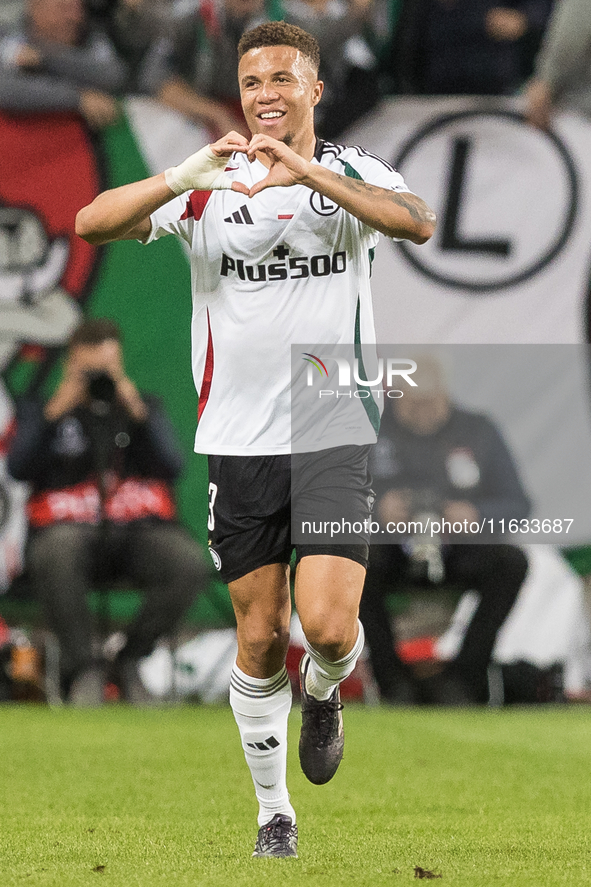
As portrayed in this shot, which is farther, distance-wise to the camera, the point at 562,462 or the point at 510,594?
the point at 562,462

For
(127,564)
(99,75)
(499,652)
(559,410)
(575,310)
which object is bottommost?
(499,652)

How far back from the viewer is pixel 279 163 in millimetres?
3775

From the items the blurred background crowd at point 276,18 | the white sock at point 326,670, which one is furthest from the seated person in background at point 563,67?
the white sock at point 326,670

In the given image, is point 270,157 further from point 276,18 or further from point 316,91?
point 276,18

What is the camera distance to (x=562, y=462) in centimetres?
860

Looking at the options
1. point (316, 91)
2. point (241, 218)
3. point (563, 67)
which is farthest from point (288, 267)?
point (563, 67)

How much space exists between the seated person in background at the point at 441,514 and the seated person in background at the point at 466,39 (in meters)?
1.98

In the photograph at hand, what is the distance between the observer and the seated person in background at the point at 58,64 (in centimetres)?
855

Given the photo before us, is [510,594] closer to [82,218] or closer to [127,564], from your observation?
[127,564]

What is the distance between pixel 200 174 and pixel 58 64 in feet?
17.2

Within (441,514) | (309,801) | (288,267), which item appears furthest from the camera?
(441,514)

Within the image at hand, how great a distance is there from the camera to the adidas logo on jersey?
13.4 feet

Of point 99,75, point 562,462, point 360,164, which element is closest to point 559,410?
point 562,462

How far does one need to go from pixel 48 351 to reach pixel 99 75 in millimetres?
1842
